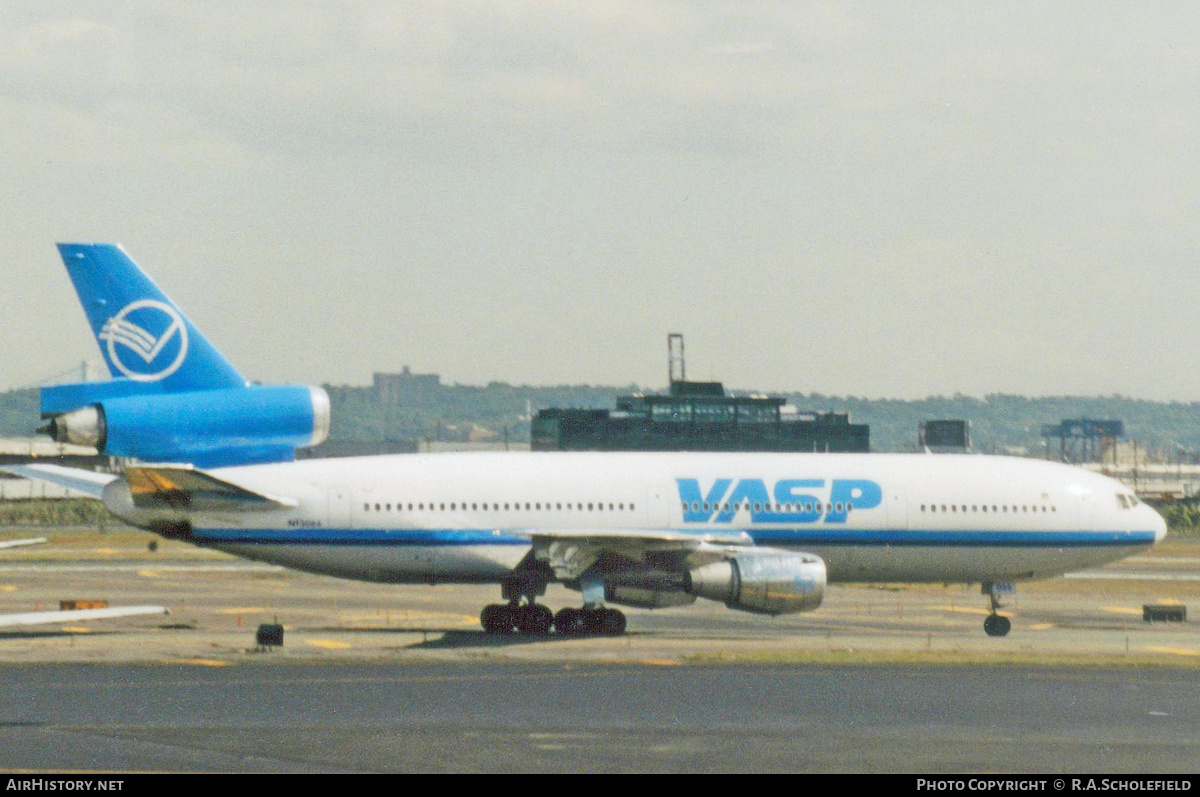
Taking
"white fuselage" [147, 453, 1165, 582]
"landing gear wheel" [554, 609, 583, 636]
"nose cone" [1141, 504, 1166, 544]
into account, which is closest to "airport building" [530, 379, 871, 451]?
"nose cone" [1141, 504, 1166, 544]

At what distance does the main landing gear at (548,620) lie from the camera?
1633 inches

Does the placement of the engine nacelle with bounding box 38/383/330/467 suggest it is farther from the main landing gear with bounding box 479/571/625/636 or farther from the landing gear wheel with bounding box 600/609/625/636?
the landing gear wheel with bounding box 600/609/625/636

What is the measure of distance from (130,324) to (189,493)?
15.1ft

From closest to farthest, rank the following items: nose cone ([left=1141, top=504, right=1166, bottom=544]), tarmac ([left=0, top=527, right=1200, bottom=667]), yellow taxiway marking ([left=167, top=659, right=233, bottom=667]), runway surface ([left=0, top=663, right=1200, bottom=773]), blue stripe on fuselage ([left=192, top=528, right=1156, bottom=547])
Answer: runway surface ([left=0, top=663, right=1200, bottom=773]) → yellow taxiway marking ([left=167, top=659, right=233, bottom=667]) → tarmac ([left=0, top=527, right=1200, bottom=667]) → blue stripe on fuselage ([left=192, top=528, right=1156, bottom=547]) → nose cone ([left=1141, top=504, right=1166, bottom=544])

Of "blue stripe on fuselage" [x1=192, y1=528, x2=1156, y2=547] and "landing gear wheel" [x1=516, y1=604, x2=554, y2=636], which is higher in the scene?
"blue stripe on fuselage" [x1=192, y1=528, x2=1156, y2=547]

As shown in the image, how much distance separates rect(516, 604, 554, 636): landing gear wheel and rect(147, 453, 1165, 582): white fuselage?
1.16 meters

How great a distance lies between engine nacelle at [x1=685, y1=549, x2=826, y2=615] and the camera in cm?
3975

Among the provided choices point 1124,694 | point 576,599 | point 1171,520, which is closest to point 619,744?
point 1124,694

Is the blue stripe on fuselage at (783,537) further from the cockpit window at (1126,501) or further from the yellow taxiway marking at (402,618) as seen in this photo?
the yellow taxiway marking at (402,618)

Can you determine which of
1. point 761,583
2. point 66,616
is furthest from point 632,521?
point 66,616

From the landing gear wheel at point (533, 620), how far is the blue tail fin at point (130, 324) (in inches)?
410

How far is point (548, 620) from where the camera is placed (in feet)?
138

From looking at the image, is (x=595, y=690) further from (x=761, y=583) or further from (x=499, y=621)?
(x=499, y=621)

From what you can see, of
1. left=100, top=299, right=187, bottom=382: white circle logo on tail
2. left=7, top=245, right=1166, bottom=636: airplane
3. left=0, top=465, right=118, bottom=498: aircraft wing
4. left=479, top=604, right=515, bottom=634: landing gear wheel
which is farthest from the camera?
left=0, top=465, right=118, bottom=498: aircraft wing
